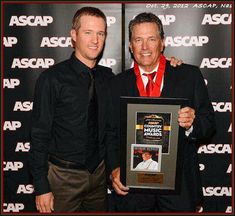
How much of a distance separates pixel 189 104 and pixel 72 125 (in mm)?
742

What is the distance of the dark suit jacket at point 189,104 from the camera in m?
2.02

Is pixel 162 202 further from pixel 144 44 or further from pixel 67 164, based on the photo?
pixel 144 44

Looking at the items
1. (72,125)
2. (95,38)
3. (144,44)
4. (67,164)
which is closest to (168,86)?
(144,44)

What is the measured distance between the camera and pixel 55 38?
2.78 m

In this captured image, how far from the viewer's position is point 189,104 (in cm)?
203

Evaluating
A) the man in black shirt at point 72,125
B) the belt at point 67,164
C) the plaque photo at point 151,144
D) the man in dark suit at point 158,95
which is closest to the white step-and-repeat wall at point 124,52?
the man in black shirt at point 72,125

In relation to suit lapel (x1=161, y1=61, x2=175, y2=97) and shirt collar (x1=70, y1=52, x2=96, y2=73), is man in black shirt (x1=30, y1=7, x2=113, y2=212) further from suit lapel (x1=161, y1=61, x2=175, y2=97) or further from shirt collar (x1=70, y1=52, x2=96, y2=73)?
suit lapel (x1=161, y1=61, x2=175, y2=97)

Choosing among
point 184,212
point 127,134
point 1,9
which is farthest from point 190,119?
point 1,9

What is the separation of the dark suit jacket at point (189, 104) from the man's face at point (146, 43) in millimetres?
123

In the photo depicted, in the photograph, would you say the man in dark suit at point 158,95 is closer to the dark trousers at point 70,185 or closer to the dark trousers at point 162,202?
the dark trousers at point 162,202

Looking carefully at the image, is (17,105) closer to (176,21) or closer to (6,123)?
(6,123)

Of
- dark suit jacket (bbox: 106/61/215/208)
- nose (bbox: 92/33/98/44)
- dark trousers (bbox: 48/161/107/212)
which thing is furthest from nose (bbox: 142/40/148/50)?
dark trousers (bbox: 48/161/107/212)

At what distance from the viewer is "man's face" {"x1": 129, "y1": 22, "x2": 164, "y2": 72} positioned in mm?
2033

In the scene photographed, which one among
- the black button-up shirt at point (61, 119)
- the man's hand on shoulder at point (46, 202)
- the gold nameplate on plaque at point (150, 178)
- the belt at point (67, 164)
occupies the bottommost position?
the man's hand on shoulder at point (46, 202)
